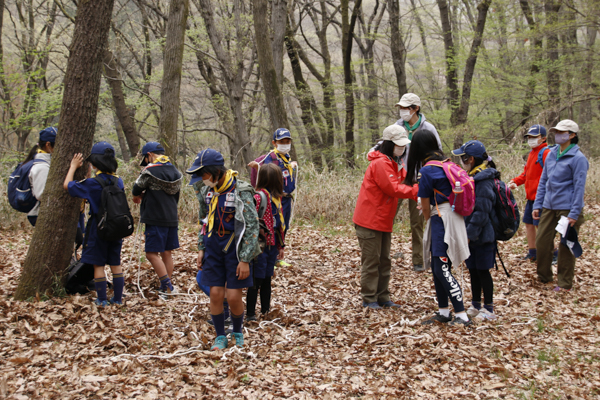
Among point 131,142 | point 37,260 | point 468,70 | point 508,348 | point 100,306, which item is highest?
point 468,70

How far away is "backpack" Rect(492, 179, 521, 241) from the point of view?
497 centimetres

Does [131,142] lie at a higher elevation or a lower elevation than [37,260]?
higher

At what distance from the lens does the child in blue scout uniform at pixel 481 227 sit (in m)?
4.81

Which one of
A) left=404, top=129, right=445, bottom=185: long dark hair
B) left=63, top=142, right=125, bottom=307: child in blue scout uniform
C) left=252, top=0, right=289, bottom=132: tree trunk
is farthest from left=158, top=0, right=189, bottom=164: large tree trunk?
left=404, top=129, right=445, bottom=185: long dark hair

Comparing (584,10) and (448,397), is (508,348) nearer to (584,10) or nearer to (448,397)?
(448,397)

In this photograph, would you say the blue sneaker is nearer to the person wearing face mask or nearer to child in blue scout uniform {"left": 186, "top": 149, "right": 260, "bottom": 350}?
child in blue scout uniform {"left": 186, "top": 149, "right": 260, "bottom": 350}

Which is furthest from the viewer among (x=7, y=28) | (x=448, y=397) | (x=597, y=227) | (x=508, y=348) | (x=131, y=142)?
(x=7, y=28)

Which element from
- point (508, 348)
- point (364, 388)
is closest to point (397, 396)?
point (364, 388)

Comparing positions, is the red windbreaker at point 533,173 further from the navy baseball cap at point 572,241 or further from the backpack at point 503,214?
the backpack at point 503,214

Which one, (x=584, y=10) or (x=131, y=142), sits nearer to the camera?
(x=584, y=10)

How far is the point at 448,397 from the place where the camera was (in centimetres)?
347

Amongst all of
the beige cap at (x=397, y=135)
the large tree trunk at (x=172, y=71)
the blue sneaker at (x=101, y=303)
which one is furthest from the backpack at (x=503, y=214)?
the large tree trunk at (x=172, y=71)

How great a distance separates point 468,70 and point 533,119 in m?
2.75

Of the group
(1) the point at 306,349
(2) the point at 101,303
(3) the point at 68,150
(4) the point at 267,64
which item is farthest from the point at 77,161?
(4) the point at 267,64
